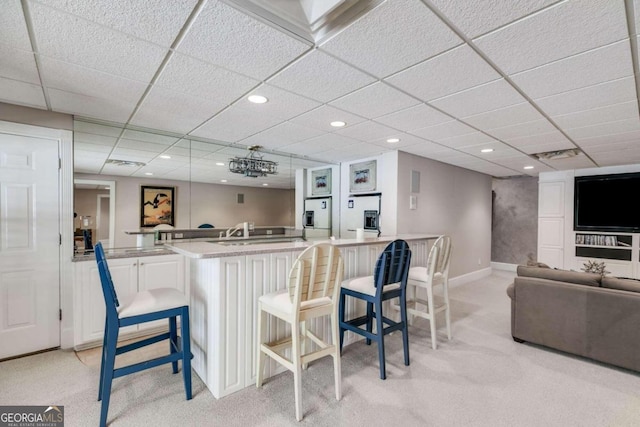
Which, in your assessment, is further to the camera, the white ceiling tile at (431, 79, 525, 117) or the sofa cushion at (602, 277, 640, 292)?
the sofa cushion at (602, 277, 640, 292)

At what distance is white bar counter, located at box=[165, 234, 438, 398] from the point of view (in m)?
2.11

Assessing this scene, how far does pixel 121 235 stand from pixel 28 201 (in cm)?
83

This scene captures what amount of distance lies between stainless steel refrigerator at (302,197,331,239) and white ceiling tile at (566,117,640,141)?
11.2ft

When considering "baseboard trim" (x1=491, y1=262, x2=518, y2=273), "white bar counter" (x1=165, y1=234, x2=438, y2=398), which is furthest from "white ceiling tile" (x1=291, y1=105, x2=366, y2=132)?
"baseboard trim" (x1=491, y1=262, x2=518, y2=273)

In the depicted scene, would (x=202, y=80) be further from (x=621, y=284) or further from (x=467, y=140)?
(x=621, y=284)

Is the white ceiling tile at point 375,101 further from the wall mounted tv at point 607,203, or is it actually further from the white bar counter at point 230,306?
the wall mounted tv at point 607,203

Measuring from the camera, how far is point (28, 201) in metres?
2.69

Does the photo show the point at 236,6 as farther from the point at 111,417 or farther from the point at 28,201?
the point at 28,201

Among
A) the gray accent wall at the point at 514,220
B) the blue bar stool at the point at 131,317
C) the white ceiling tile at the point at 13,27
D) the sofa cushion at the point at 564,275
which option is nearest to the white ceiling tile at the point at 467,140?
the sofa cushion at the point at 564,275

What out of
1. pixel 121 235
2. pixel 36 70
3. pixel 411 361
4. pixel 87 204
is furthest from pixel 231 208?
pixel 411 361

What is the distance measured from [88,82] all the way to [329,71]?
1.77 m

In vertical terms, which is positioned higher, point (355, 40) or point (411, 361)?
point (355, 40)

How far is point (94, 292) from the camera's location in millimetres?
2877
